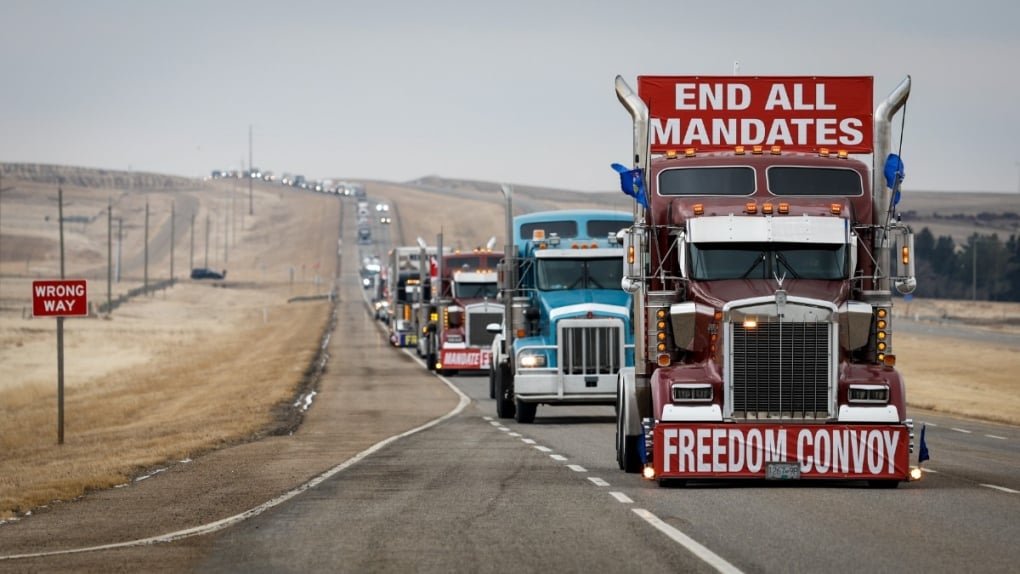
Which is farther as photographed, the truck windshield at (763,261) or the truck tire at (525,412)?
the truck tire at (525,412)

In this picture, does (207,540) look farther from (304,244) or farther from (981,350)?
(304,244)

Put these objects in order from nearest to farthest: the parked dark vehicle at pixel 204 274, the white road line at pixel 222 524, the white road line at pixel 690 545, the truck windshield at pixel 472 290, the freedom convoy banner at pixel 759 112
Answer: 1. the white road line at pixel 690 545
2. the white road line at pixel 222 524
3. the freedom convoy banner at pixel 759 112
4. the truck windshield at pixel 472 290
5. the parked dark vehicle at pixel 204 274

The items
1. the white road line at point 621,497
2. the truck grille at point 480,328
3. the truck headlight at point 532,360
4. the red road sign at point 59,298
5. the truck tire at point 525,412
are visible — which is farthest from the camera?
the truck grille at point 480,328

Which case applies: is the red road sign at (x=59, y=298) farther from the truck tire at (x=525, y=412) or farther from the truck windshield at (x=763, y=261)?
the truck windshield at (x=763, y=261)

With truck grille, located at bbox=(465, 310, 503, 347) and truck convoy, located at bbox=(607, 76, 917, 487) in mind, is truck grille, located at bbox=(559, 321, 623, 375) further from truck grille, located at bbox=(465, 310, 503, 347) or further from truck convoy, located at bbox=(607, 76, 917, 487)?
truck grille, located at bbox=(465, 310, 503, 347)

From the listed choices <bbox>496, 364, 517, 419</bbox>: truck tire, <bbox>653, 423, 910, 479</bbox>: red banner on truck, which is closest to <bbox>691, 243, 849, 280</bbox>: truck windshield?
<bbox>653, 423, 910, 479</bbox>: red banner on truck

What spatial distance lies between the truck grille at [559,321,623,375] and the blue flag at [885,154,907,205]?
11741 mm

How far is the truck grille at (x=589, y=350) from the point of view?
29.0 metres

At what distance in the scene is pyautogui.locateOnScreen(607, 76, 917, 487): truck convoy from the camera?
16641mm

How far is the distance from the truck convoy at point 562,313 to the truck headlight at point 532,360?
0.06ft

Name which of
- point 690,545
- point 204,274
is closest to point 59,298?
point 690,545

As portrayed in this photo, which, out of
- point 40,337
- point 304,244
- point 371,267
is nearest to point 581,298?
point 40,337

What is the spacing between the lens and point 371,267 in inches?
5064

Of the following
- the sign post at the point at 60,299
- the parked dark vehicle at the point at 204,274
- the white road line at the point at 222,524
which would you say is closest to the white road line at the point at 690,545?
the white road line at the point at 222,524
